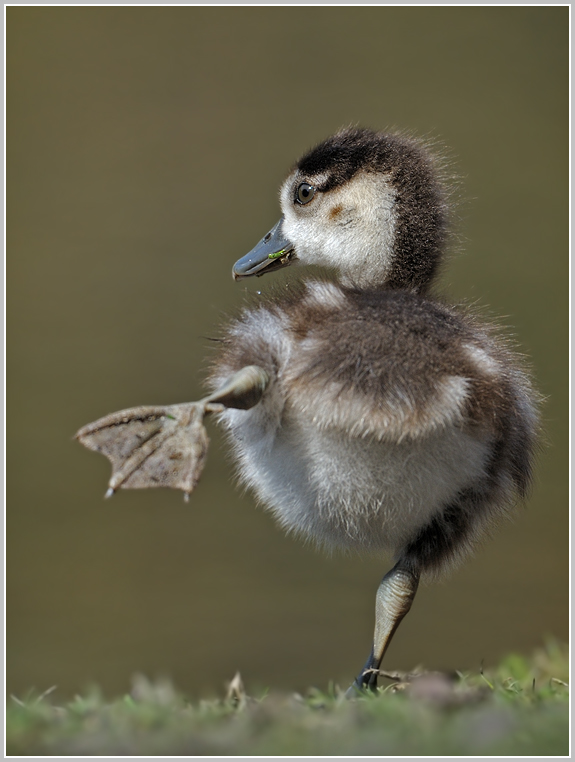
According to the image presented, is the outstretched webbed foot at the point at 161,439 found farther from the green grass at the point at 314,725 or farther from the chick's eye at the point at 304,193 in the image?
the chick's eye at the point at 304,193

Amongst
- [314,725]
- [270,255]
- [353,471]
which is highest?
[270,255]

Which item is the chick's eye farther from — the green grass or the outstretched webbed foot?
the green grass

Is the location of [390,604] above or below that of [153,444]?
below

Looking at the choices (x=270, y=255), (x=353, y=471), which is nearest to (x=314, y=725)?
(x=353, y=471)

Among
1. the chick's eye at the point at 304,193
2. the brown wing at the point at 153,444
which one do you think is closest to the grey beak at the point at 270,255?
the chick's eye at the point at 304,193

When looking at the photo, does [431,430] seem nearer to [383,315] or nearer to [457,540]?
[383,315]

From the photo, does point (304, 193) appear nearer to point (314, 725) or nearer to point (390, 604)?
point (390, 604)

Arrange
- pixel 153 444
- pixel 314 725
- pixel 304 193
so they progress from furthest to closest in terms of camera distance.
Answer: pixel 304 193 → pixel 153 444 → pixel 314 725
